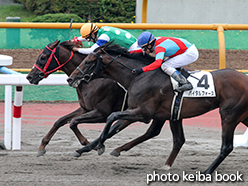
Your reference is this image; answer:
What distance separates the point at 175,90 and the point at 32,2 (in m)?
12.1

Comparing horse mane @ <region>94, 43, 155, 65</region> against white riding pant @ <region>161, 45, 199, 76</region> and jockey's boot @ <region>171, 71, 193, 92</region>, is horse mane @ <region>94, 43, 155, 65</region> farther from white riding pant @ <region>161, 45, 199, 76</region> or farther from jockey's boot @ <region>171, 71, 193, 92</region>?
jockey's boot @ <region>171, 71, 193, 92</region>

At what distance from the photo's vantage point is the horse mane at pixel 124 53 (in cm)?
477

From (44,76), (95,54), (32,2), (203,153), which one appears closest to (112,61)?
(95,54)

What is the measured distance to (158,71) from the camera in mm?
4648

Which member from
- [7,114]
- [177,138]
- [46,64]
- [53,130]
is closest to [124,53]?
[46,64]

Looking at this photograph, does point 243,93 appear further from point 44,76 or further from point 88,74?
point 44,76

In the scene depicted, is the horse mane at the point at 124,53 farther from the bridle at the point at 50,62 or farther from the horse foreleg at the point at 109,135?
the horse foreleg at the point at 109,135

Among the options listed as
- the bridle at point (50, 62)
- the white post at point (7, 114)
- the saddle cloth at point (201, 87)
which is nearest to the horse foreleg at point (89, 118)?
the bridle at point (50, 62)

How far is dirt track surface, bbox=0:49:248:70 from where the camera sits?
843 centimetres

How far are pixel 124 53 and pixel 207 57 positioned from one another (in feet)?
14.2

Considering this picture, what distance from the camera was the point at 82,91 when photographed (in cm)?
512

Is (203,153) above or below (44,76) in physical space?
below

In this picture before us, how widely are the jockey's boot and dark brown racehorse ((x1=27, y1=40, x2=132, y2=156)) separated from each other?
3.03 feet
